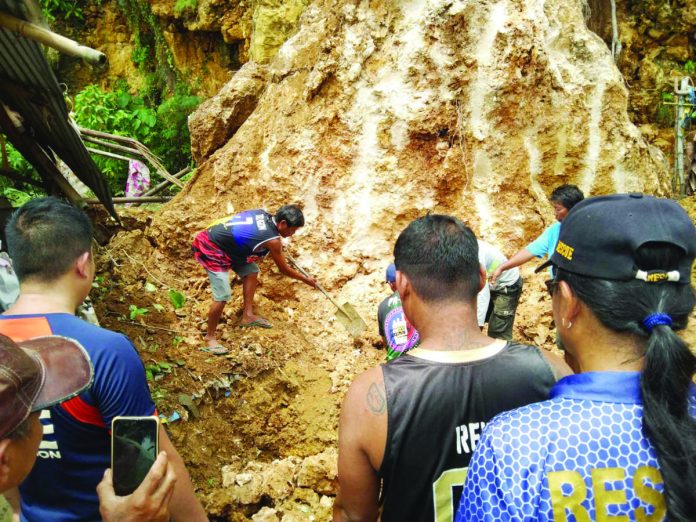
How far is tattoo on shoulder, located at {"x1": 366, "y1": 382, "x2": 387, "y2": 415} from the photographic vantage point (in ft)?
4.95

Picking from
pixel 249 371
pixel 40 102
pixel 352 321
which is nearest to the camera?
pixel 40 102

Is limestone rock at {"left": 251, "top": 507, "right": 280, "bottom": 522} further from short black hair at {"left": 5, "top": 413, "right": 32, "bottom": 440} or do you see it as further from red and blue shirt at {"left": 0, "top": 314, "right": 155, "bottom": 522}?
short black hair at {"left": 5, "top": 413, "right": 32, "bottom": 440}

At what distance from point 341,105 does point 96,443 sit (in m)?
4.80

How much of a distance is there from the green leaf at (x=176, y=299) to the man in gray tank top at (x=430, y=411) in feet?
14.2

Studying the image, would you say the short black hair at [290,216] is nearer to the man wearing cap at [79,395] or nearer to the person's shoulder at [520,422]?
the man wearing cap at [79,395]

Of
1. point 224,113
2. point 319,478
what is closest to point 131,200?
point 224,113

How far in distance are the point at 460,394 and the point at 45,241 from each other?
156cm

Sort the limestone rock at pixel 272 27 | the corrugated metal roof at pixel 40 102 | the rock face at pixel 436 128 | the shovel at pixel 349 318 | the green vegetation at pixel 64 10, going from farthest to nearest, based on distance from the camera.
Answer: the green vegetation at pixel 64 10 < the limestone rock at pixel 272 27 < the rock face at pixel 436 128 < the shovel at pixel 349 318 < the corrugated metal roof at pixel 40 102

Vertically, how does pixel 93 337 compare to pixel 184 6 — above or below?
below

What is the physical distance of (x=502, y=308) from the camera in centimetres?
442

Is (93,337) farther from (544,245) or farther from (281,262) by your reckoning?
(544,245)

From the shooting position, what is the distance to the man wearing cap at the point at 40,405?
1.05 metres

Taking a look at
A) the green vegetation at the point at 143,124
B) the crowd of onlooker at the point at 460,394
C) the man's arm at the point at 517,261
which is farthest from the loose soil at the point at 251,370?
the green vegetation at the point at 143,124

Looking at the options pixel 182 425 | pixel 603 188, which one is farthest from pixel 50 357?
pixel 603 188
